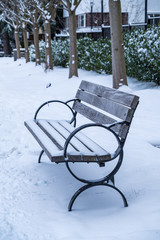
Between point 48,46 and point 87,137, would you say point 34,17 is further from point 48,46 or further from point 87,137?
point 87,137

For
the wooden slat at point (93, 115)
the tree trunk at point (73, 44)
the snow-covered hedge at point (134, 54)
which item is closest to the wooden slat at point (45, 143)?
the wooden slat at point (93, 115)

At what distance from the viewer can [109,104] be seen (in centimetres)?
424

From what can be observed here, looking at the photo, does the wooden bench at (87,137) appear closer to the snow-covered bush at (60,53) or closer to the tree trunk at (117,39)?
the tree trunk at (117,39)

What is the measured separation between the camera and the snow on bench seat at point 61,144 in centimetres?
346

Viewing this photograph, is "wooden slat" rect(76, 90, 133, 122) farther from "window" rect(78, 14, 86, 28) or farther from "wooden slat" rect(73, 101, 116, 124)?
"window" rect(78, 14, 86, 28)

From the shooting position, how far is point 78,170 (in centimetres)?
468

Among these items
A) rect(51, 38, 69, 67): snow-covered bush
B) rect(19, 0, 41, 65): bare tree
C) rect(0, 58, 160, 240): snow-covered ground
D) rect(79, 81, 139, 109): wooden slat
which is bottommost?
rect(0, 58, 160, 240): snow-covered ground

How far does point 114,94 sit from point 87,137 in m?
0.57

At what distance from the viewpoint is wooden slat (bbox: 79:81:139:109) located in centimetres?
364

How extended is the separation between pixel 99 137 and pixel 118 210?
8.44ft

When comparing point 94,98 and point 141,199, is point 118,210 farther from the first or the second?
point 94,98

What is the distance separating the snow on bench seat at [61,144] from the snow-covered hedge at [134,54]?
6.89 meters

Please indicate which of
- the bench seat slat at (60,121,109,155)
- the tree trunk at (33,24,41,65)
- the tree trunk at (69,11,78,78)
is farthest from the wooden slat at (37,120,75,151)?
the tree trunk at (33,24,41,65)

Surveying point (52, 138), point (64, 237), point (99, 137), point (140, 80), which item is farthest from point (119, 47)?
point (64, 237)
